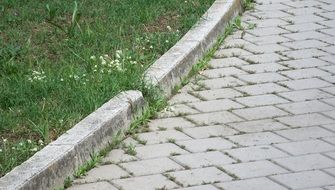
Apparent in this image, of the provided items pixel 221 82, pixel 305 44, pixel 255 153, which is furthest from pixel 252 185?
pixel 305 44

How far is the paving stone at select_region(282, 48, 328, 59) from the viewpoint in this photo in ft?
21.1

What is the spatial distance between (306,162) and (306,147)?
21 centimetres

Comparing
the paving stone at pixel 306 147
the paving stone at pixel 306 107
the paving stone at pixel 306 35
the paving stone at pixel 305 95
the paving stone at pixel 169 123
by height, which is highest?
the paving stone at pixel 306 35

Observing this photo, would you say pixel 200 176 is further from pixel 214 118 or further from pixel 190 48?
pixel 190 48

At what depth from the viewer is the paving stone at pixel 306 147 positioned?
4870 millimetres

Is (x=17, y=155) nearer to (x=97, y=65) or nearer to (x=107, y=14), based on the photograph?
(x=97, y=65)

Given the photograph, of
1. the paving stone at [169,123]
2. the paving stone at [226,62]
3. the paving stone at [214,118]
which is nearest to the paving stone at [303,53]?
the paving stone at [226,62]

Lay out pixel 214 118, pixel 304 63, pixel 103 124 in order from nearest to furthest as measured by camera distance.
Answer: pixel 103 124
pixel 214 118
pixel 304 63

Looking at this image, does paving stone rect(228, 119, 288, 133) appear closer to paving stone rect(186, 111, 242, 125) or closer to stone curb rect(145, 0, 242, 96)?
paving stone rect(186, 111, 242, 125)

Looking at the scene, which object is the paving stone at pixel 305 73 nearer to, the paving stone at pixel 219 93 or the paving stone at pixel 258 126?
the paving stone at pixel 219 93

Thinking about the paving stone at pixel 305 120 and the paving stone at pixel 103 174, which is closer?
the paving stone at pixel 103 174

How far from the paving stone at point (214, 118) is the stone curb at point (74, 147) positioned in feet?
1.17

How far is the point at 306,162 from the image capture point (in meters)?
4.73

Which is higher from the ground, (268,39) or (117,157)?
(268,39)
